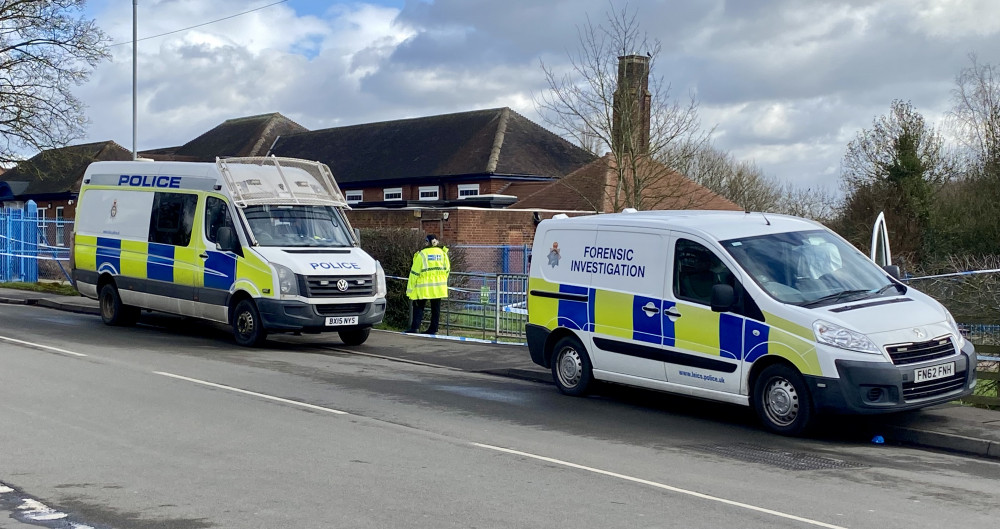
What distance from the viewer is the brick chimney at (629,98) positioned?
2864 centimetres

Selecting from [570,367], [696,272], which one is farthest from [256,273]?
[696,272]

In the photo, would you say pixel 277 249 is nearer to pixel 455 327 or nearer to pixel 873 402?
pixel 455 327

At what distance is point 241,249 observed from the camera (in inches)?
607

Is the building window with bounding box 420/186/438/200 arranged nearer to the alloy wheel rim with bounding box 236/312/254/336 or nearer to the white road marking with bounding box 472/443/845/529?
the alloy wheel rim with bounding box 236/312/254/336

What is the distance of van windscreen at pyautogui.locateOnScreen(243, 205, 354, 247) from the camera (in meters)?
15.6

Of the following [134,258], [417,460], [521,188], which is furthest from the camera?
[521,188]

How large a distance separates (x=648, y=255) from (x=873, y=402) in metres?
2.78

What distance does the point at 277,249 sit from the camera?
15328 millimetres

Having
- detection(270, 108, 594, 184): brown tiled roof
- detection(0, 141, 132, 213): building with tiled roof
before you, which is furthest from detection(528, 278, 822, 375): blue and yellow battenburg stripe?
detection(0, 141, 132, 213): building with tiled roof

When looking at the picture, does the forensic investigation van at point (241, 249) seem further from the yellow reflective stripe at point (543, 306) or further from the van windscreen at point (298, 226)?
the yellow reflective stripe at point (543, 306)

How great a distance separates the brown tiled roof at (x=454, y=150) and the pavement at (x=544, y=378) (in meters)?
27.6

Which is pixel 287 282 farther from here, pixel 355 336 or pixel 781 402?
pixel 781 402

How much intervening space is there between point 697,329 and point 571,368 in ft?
6.55

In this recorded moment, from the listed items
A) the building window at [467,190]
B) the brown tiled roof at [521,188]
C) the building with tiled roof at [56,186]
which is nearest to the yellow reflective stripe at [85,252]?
the brown tiled roof at [521,188]
